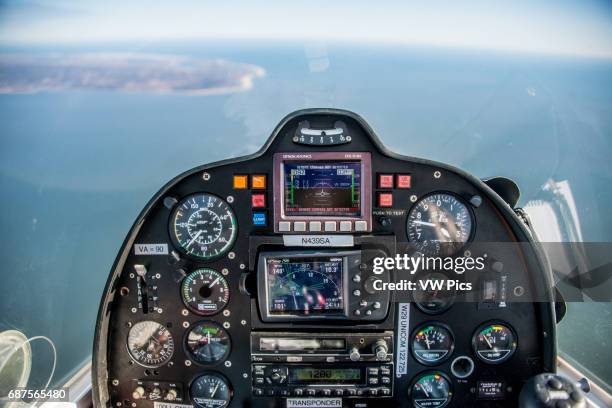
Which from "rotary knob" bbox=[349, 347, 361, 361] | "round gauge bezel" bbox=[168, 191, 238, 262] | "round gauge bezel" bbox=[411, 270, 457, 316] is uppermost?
"round gauge bezel" bbox=[168, 191, 238, 262]

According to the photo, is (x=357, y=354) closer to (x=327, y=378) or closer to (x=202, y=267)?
(x=327, y=378)

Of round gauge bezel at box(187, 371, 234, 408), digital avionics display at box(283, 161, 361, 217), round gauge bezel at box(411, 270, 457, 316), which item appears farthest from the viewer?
round gauge bezel at box(187, 371, 234, 408)

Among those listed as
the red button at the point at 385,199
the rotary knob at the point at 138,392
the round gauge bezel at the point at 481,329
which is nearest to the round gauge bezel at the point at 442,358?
the round gauge bezel at the point at 481,329

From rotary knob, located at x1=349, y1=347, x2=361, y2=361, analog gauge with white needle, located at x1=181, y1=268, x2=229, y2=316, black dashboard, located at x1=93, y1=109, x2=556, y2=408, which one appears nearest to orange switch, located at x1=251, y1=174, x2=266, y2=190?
black dashboard, located at x1=93, y1=109, x2=556, y2=408

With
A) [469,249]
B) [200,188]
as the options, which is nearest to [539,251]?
[469,249]

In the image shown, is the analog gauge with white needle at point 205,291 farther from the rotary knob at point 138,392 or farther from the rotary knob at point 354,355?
the rotary knob at point 354,355

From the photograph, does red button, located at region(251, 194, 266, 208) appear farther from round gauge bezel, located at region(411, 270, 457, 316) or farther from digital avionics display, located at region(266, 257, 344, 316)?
round gauge bezel, located at region(411, 270, 457, 316)
